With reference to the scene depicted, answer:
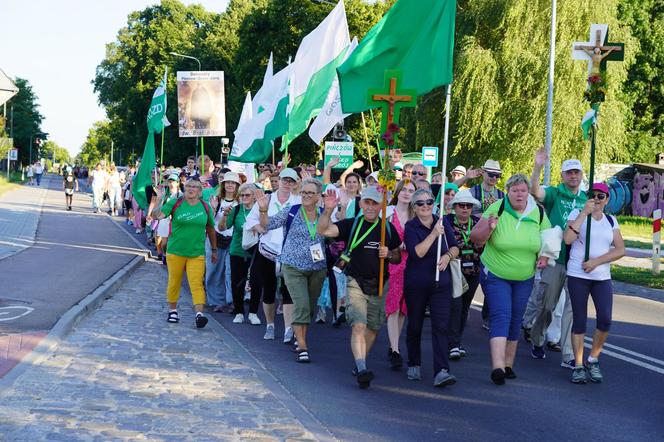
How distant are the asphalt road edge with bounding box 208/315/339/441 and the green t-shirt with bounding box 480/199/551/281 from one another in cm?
210

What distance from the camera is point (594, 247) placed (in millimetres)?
8258

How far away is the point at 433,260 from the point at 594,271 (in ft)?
4.68

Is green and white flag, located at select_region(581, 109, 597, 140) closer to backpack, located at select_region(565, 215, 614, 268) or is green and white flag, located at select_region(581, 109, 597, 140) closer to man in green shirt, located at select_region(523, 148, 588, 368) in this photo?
man in green shirt, located at select_region(523, 148, 588, 368)

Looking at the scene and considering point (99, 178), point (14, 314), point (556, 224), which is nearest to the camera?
point (556, 224)

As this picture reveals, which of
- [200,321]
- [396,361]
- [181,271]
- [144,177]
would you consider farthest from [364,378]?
[144,177]

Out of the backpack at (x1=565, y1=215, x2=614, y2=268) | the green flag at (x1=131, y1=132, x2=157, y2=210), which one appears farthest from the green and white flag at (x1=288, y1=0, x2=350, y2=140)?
the backpack at (x1=565, y1=215, x2=614, y2=268)

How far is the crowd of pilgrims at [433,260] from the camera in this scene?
26.4 ft

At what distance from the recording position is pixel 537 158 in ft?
27.8

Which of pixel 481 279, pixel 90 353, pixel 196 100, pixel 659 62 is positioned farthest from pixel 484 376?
pixel 659 62

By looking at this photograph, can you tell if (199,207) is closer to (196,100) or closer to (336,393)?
(336,393)

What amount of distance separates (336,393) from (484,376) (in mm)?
1544

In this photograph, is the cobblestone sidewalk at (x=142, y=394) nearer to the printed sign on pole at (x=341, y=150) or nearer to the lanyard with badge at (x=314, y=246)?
the lanyard with badge at (x=314, y=246)

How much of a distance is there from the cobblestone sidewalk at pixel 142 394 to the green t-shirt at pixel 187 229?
1046mm

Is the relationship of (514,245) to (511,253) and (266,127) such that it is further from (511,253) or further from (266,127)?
(266,127)
